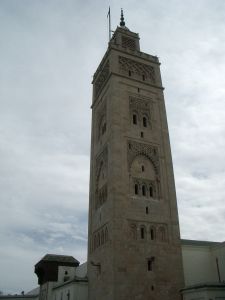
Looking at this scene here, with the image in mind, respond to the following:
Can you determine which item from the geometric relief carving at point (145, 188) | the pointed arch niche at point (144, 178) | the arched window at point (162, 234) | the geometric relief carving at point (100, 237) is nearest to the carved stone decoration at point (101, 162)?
the pointed arch niche at point (144, 178)

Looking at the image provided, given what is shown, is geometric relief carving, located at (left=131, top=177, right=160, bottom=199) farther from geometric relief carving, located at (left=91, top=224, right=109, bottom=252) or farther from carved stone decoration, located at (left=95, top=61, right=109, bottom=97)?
carved stone decoration, located at (left=95, top=61, right=109, bottom=97)

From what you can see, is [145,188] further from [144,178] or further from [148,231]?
[148,231]

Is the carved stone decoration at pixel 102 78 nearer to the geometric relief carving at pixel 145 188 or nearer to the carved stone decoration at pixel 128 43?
the carved stone decoration at pixel 128 43

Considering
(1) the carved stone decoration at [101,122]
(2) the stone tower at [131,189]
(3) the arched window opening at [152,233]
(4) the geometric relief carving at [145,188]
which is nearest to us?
(2) the stone tower at [131,189]

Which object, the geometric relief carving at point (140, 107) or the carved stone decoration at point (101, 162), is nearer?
the carved stone decoration at point (101, 162)

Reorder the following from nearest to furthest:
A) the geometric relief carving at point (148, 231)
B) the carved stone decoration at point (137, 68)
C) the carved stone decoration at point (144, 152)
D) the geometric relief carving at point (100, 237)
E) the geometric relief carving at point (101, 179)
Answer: the geometric relief carving at point (148, 231), the geometric relief carving at point (100, 237), the geometric relief carving at point (101, 179), the carved stone decoration at point (144, 152), the carved stone decoration at point (137, 68)

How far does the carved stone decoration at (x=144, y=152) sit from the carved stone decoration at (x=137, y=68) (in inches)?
277

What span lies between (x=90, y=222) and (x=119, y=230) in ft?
16.6

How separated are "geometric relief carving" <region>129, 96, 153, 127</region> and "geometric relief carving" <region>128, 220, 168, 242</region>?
8359 mm

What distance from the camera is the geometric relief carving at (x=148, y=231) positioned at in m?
21.1

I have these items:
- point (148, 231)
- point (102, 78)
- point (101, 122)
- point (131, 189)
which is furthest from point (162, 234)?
point (102, 78)

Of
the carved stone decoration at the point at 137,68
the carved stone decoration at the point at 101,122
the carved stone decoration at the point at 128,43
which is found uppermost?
the carved stone decoration at the point at 128,43

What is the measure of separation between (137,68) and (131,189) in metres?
11.7

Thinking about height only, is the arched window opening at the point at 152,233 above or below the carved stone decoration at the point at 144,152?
below
